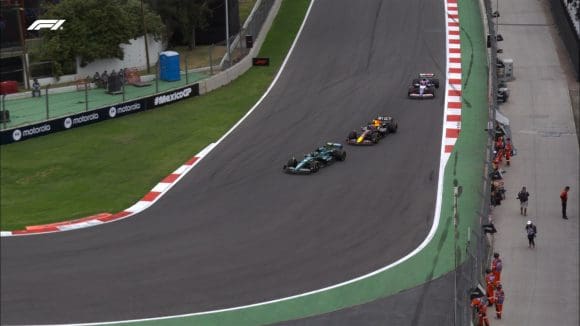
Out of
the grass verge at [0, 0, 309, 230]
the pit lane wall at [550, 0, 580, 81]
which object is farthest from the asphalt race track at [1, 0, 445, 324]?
the pit lane wall at [550, 0, 580, 81]

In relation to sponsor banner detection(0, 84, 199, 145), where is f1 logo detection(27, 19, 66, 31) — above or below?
above

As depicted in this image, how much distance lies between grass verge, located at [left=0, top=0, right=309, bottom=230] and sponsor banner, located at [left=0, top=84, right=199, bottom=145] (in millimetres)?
271

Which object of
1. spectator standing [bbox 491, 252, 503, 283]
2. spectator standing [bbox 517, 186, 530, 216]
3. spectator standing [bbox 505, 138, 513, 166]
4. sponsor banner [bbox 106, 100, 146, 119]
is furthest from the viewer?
sponsor banner [bbox 106, 100, 146, 119]

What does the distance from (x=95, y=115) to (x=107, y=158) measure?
362 centimetres

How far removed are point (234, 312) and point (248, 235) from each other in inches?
186

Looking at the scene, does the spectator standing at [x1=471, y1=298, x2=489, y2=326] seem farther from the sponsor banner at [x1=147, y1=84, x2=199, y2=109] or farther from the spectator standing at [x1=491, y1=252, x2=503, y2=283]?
the sponsor banner at [x1=147, y1=84, x2=199, y2=109]

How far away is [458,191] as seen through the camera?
33.1 meters

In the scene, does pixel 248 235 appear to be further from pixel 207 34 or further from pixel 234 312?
pixel 207 34

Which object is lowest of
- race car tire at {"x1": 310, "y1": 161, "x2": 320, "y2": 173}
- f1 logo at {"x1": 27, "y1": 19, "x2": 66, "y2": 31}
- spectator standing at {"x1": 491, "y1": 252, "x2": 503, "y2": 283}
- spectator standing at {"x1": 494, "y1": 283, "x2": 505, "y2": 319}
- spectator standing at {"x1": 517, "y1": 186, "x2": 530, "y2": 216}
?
spectator standing at {"x1": 494, "y1": 283, "x2": 505, "y2": 319}

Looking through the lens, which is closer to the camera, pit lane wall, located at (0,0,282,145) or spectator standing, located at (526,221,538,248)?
spectator standing, located at (526,221,538,248)

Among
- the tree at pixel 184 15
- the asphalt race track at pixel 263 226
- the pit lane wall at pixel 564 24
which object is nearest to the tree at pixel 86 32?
the tree at pixel 184 15

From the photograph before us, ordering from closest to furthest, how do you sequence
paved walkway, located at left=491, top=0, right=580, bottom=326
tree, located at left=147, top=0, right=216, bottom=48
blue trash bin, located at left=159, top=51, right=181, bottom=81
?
paved walkway, located at left=491, top=0, right=580, bottom=326, blue trash bin, located at left=159, top=51, right=181, bottom=81, tree, located at left=147, top=0, right=216, bottom=48

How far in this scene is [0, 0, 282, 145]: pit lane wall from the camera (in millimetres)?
36719

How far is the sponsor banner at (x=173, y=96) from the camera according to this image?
41.9 meters
